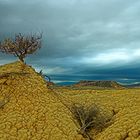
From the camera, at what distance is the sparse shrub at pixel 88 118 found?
24297 millimetres

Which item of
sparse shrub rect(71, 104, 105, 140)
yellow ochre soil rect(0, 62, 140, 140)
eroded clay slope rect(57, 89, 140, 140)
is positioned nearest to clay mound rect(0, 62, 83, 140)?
yellow ochre soil rect(0, 62, 140, 140)

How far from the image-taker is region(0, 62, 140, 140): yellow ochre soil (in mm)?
22750

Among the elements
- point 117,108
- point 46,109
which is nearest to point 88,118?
point 117,108

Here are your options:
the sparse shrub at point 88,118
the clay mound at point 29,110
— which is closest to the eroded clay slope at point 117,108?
the sparse shrub at point 88,118

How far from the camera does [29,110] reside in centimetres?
2489

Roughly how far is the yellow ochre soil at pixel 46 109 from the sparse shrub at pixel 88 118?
0.40 m

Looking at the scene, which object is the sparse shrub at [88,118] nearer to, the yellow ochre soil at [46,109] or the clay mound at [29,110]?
the yellow ochre soil at [46,109]

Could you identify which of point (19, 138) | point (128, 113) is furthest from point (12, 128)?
point (128, 113)

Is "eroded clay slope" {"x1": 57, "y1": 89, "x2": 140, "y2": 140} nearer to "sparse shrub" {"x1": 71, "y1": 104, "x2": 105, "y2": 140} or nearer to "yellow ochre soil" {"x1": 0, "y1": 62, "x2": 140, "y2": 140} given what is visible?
"yellow ochre soil" {"x1": 0, "y1": 62, "x2": 140, "y2": 140}

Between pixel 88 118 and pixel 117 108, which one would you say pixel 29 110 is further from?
pixel 117 108

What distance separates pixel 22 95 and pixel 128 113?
6.78m

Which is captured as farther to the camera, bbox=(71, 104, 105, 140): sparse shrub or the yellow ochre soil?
bbox=(71, 104, 105, 140): sparse shrub

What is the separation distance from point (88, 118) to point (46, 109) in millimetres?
2603

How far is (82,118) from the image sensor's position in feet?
81.2
